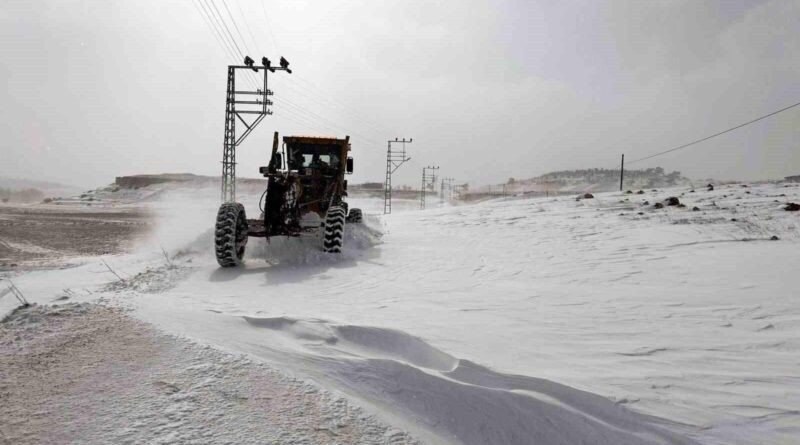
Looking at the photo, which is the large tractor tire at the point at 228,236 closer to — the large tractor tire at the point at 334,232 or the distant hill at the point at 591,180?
the large tractor tire at the point at 334,232

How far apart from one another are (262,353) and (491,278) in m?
3.87

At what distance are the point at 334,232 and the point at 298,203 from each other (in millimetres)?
1368

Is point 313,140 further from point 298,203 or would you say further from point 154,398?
point 154,398

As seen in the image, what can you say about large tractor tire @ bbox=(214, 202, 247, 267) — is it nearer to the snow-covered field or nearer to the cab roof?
the snow-covered field

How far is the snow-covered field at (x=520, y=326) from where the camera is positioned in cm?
213

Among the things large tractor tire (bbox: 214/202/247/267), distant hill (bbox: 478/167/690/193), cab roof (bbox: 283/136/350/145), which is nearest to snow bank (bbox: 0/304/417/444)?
large tractor tire (bbox: 214/202/247/267)

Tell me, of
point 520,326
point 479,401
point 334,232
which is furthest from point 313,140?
point 479,401

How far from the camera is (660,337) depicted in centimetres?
329

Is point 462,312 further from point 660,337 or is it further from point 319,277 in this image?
point 319,277

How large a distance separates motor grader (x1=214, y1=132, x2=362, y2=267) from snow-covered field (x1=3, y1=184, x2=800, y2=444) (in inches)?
16.9

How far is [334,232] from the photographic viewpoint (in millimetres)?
7625

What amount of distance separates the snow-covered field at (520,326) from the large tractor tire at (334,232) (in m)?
0.30

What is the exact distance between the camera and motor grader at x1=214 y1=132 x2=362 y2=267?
714 cm

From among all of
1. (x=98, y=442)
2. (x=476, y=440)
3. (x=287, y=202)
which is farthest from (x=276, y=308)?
(x=287, y=202)
